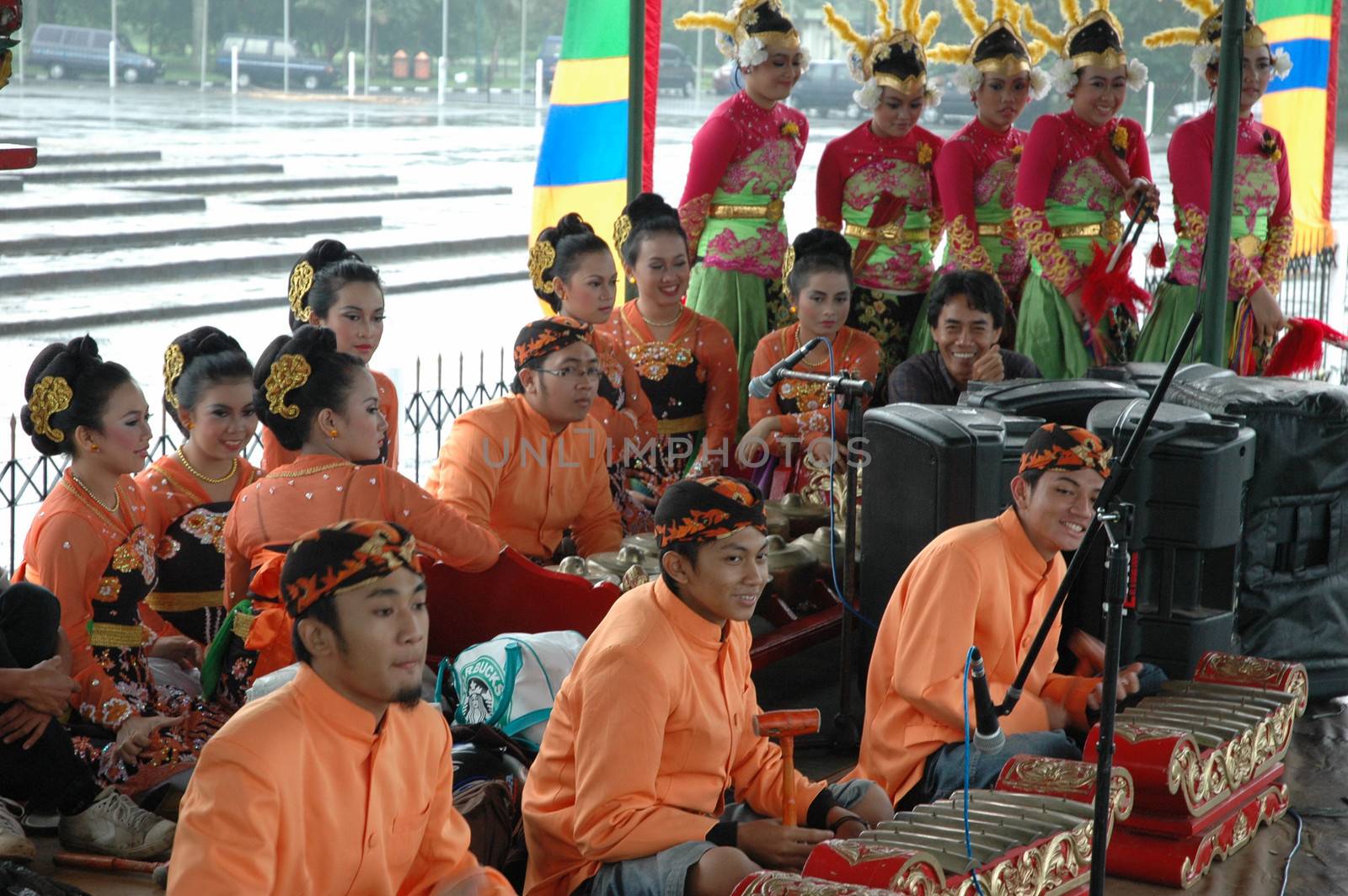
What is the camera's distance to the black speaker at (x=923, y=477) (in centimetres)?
339

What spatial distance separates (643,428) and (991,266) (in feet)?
4.65

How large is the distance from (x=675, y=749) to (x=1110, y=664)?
73 cm

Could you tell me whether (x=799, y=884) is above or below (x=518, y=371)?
below

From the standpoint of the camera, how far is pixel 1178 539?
3.47 meters

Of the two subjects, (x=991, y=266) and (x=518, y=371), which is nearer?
(x=518, y=371)

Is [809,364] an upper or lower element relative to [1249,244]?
lower

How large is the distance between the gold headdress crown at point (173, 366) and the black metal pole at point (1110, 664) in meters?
2.16

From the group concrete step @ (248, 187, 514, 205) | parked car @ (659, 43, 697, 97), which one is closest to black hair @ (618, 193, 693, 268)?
concrete step @ (248, 187, 514, 205)

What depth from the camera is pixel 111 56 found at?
2262 centimetres

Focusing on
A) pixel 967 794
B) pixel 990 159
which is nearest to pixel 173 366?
pixel 967 794

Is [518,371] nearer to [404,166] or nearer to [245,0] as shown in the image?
[404,166]

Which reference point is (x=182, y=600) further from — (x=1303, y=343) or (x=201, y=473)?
(x=1303, y=343)

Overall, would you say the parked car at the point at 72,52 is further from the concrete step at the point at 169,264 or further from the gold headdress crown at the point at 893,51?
the gold headdress crown at the point at 893,51

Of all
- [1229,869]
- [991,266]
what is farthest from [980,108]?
[1229,869]
